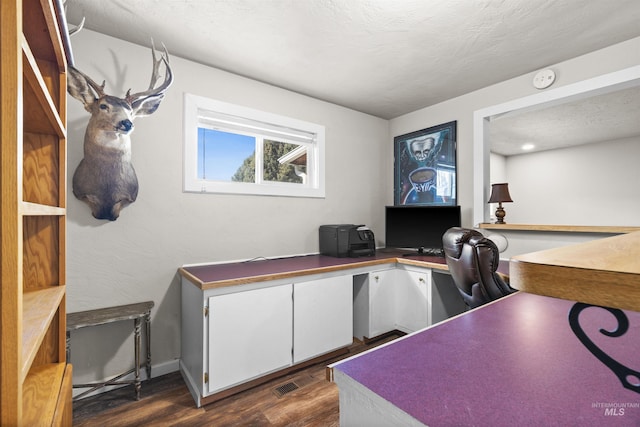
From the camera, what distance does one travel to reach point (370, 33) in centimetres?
209

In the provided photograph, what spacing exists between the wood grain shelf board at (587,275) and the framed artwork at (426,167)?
3099 millimetres

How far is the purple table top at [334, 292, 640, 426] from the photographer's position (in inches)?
23.5

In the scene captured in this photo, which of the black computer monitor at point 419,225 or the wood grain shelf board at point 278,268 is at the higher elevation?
the black computer monitor at point 419,225

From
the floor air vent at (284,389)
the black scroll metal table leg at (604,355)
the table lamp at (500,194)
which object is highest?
the table lamp at (500,194)

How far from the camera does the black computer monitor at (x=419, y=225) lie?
120 inches

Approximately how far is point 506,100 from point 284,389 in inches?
125

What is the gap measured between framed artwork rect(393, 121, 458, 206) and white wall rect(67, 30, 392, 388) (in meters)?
1.37

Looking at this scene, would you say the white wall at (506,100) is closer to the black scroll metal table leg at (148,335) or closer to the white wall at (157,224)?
the white wall at (157,224)

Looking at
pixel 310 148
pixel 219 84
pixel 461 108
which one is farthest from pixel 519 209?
pixel 219 84

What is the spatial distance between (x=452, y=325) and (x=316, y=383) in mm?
1496

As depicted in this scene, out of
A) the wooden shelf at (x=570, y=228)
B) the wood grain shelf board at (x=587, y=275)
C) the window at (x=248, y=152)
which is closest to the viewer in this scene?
the wood grain shelf board at (x=587, y=275)

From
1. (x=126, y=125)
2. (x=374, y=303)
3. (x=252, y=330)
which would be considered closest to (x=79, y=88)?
(x=126, y=125)

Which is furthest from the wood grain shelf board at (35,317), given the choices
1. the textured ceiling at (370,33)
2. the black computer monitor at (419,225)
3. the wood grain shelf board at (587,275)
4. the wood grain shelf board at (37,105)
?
the black computer monitor at (419,225)

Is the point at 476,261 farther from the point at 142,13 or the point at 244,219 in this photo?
the point at 142,13
